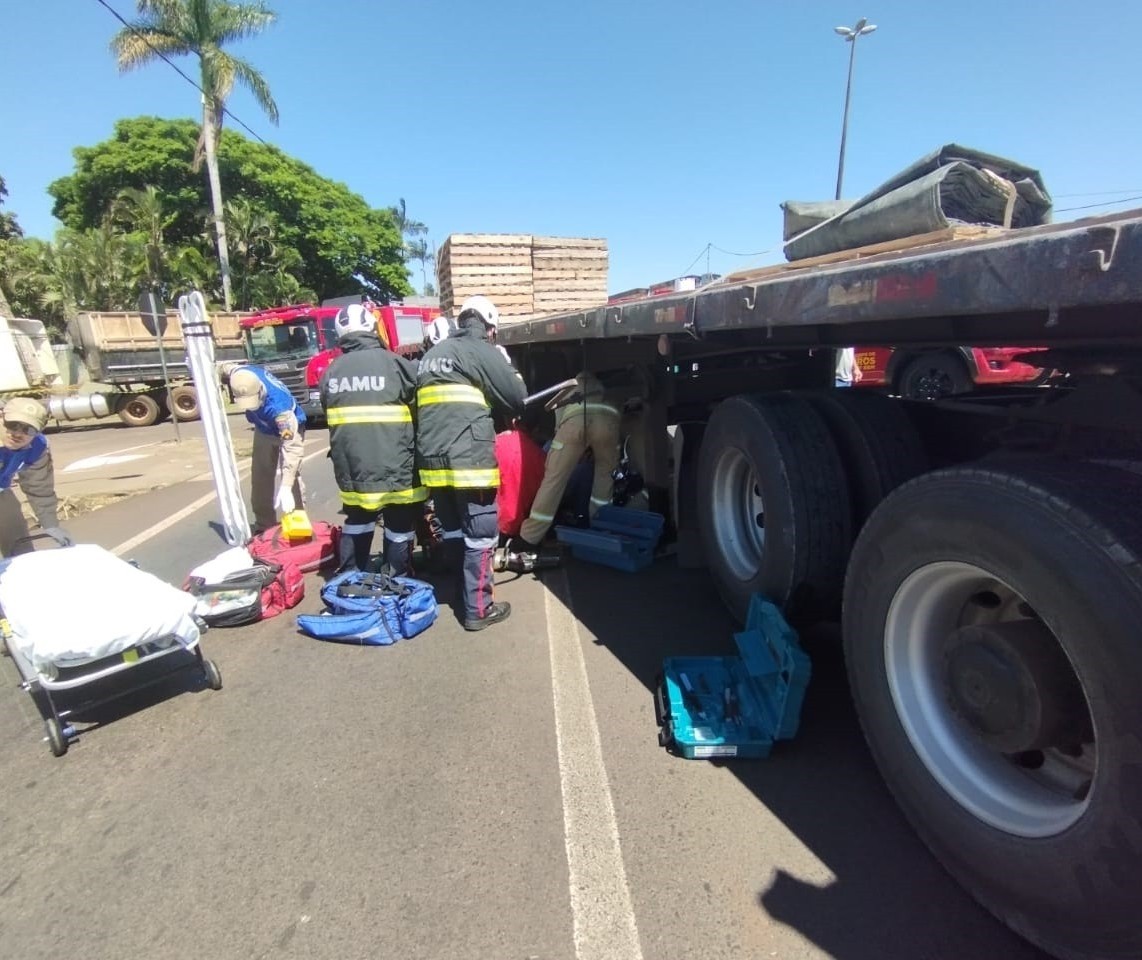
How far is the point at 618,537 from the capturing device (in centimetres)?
485

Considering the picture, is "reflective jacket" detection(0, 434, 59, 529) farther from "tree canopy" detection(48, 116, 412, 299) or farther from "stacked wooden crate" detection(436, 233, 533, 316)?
"tree canopy" detection(48, 116, 412, 299)

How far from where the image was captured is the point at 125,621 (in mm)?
3023

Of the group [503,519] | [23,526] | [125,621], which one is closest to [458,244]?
[503,519]

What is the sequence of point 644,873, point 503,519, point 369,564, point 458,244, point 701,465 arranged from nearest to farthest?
point 644,873 → point 701,465 → point 369,564 → point 503,519 → point 458,244

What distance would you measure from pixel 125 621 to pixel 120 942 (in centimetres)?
145

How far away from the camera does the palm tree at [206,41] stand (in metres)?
23.3

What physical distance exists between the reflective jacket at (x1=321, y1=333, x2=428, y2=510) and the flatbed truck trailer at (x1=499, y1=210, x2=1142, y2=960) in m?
1.78

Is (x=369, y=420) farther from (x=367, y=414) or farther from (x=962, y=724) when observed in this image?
(x=962, y=724)

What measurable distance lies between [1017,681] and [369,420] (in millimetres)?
3522

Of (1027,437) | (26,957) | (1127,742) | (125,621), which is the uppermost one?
(1027,437)

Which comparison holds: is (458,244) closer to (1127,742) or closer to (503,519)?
(503,519)

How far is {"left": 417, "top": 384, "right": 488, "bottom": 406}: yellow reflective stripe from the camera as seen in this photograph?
403 centimetres

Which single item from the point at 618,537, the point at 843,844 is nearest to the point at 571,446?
the point at 618,537

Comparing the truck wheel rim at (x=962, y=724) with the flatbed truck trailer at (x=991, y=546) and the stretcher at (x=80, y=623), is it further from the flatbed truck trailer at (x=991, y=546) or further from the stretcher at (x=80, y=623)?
the stretcher at (x=80, y=623)
